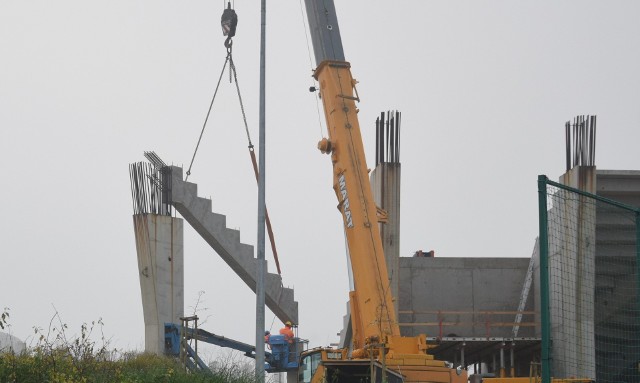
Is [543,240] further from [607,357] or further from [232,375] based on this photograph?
[607,357]

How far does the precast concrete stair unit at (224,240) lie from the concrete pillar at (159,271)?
2.29ft

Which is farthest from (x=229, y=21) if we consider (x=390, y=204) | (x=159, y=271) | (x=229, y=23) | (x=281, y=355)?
(x=281, y=355)

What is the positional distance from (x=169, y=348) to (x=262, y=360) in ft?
35.4

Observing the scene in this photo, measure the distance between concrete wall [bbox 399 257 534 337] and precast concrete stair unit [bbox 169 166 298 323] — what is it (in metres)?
3.51

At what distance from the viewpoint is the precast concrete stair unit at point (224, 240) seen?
29.8m

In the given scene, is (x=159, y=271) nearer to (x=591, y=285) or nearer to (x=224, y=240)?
(x=224, y=240)

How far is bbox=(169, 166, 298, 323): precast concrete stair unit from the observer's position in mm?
29844

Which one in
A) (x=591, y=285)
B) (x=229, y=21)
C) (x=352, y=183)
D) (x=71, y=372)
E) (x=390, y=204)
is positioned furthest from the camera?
(x=390, y=204)

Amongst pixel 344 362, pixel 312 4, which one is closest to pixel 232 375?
pixel 344 362

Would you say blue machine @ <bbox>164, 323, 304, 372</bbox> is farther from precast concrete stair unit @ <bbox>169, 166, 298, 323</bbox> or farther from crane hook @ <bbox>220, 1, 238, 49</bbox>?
crane hook @ <bbox>220, 1, 238, 49</bbox>

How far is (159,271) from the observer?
28906mm

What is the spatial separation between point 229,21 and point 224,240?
347 inches

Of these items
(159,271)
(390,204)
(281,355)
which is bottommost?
(281,355)

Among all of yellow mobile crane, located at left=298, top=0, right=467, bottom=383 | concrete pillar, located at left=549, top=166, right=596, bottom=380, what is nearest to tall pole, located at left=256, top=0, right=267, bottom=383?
yellow mobile crane, located at left=298, top=0, right=467, bottom=383
